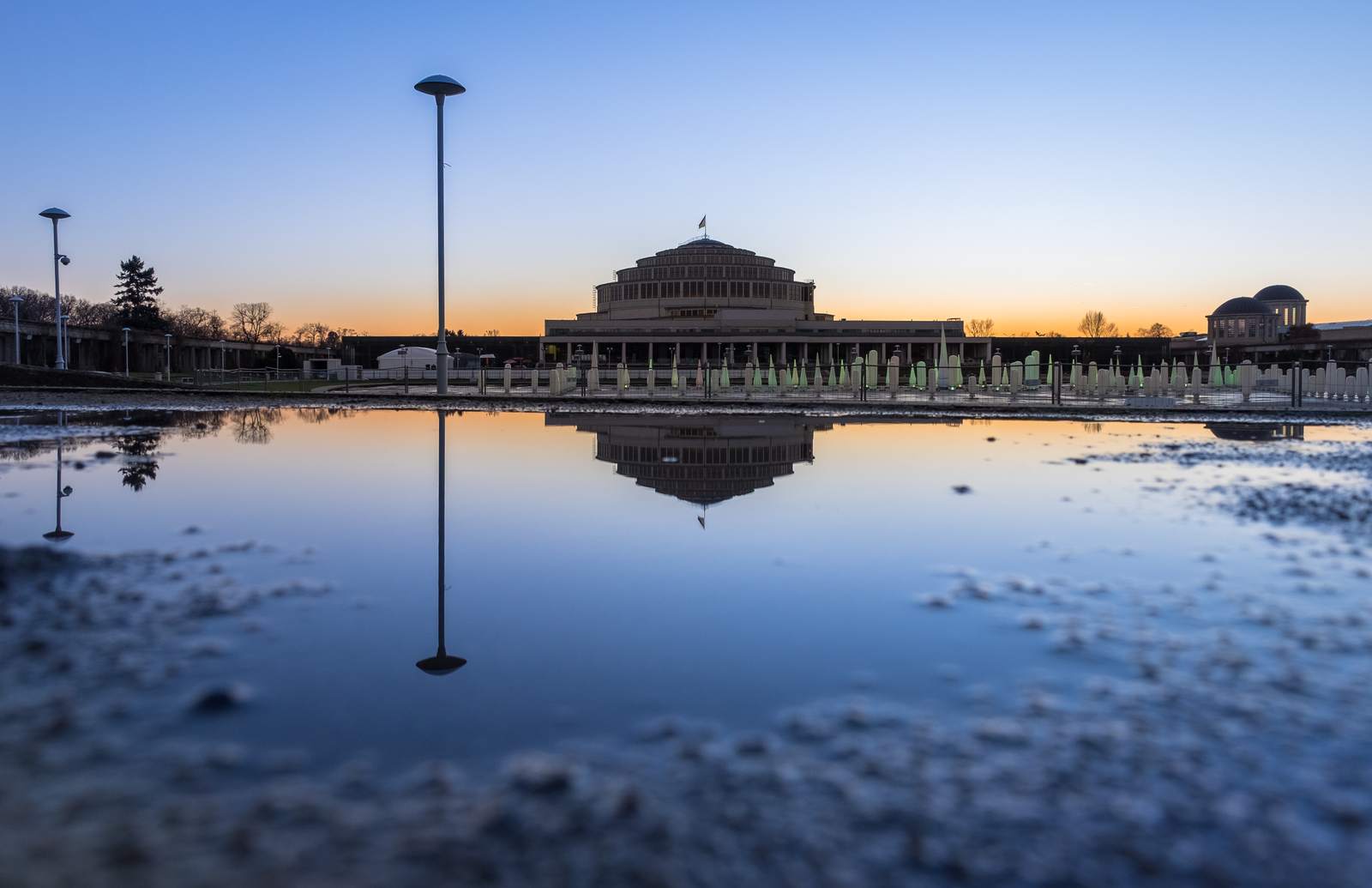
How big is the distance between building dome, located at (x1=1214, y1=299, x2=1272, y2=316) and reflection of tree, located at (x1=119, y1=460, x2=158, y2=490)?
177 meters

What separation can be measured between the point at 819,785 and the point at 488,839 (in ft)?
3.45

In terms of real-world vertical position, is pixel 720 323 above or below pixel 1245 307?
below

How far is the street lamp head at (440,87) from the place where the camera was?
26734mm

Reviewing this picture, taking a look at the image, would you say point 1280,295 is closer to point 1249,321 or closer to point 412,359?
point 1249,321

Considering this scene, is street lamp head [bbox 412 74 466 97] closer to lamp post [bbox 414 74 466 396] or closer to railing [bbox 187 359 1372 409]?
lamp post [bbox 414 74 466 396]

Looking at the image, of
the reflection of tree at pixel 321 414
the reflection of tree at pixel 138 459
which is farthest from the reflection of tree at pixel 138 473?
the reflection of tree at pixel 321 414

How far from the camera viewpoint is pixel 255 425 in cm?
1883

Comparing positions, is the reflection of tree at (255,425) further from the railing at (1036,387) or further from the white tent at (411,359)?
the white tent at (411,359)

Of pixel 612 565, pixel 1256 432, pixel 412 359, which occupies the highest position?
pixel 412 359

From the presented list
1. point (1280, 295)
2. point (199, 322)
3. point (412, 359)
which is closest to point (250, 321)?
point (199, 322)

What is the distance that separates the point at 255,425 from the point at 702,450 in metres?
10.7

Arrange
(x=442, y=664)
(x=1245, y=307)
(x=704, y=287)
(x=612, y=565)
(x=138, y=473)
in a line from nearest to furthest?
1. (x=442, y=664)
2. (x=612, y=565)
3. (x=138, y=473)
4. (x=704, y=287)
5. (x=1245, y=307)

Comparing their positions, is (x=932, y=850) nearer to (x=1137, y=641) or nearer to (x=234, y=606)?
(x=1137, y=641)

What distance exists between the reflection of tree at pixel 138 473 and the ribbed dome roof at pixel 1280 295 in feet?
618
